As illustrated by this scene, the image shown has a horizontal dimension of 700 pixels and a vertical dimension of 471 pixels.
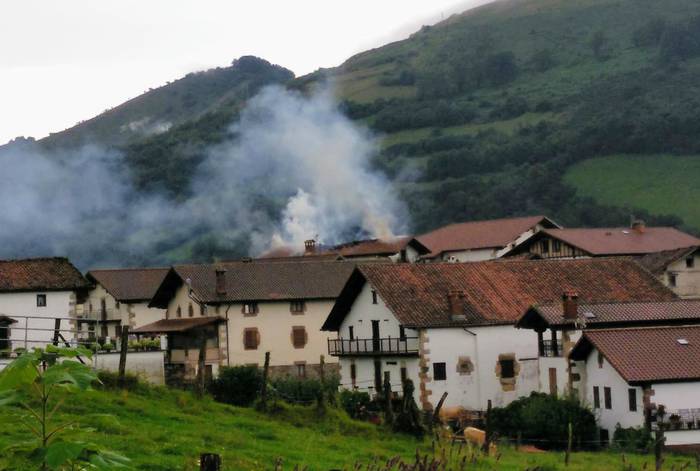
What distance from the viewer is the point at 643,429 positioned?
4141 cm

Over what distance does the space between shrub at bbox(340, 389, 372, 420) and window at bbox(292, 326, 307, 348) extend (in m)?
17.6

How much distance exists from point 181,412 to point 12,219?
10191 centimetres

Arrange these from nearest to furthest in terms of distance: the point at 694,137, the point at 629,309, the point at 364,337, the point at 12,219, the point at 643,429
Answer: the point at 643,429 < the point at 629,309 < the point at 364,337 < the point at 12,219 < the point at 694,137

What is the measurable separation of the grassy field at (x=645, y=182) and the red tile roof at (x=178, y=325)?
82.8m

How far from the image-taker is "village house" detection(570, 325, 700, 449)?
41.7 metres

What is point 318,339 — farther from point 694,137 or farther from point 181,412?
point 694,137

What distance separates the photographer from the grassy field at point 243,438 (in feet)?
79.0

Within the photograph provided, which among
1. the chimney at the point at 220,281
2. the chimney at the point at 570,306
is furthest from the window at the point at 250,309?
the chimney at the point at 570,306

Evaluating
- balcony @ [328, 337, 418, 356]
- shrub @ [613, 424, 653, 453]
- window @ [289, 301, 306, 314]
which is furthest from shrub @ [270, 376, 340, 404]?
shrub @ [613, 424, 653, 453]

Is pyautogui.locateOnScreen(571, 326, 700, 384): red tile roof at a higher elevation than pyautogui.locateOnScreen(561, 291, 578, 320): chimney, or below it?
below

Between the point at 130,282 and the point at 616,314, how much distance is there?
4117 centimetres

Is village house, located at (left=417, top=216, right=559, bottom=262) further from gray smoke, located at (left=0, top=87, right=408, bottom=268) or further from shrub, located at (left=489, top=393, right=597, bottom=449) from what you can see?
shrub, located at (left=489, top=393, right=597, bottom=449)

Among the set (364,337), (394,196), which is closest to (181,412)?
(364,337)

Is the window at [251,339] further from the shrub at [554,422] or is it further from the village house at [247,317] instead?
the shrub at [554,422]
